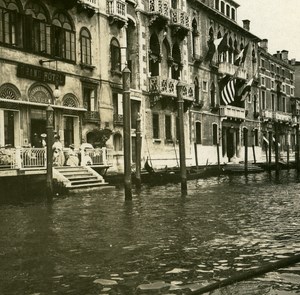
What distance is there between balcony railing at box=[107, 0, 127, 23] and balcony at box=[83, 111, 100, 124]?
5.10 meters

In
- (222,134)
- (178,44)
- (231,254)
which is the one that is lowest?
(231,254)

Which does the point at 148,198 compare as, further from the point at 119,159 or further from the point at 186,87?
the point at 186,87

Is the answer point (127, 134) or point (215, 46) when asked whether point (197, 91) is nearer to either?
point (215, 46)

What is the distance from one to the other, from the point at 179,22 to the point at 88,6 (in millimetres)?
9933

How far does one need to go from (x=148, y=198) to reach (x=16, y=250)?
9.55 m

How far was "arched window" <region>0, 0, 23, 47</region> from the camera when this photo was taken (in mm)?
21531

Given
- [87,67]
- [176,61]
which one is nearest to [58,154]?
[87,67]

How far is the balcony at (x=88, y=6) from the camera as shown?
1005 inches

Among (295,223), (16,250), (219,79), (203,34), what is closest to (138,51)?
(203,34)

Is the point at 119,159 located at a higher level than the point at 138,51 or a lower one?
lower

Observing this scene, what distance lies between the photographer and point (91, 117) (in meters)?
26.5

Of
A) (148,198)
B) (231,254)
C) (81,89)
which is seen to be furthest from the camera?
(81,89)

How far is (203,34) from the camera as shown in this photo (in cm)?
3981

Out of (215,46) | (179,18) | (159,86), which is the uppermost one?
(179,18)
